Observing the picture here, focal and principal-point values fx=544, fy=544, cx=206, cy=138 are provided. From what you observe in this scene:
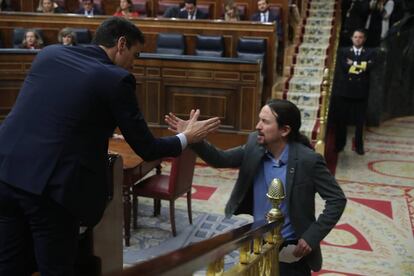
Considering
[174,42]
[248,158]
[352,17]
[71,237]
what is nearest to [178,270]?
[71,237]

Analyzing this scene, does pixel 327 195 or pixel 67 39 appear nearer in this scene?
pixel 327 195

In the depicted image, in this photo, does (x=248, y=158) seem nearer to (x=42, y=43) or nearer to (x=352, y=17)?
(x=42, y=43)

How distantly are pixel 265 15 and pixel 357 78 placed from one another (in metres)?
2.03

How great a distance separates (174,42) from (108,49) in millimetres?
5176

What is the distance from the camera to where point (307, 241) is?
2.16m

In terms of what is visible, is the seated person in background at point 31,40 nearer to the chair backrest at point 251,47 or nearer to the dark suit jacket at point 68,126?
the chair backrest at point 251,47

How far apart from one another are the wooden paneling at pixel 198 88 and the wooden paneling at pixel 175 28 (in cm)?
108

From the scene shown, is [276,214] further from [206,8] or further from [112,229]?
[206,8]

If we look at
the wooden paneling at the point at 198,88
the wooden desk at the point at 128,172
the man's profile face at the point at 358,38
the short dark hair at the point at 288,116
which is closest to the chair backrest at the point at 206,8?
the wooden paneling at the point at 198,88

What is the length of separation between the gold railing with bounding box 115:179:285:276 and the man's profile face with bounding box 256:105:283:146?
0.30m

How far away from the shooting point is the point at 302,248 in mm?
2160

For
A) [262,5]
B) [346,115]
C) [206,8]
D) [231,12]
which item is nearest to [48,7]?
[206,8]

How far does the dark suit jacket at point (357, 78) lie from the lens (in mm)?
6066

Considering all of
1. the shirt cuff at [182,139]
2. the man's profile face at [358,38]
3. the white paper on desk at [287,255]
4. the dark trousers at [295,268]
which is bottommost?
the dark trousers at [295,268]
